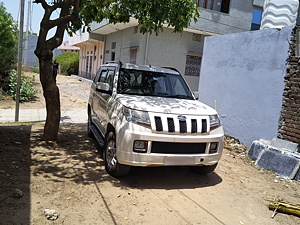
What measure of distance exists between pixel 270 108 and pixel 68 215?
527 centimetres

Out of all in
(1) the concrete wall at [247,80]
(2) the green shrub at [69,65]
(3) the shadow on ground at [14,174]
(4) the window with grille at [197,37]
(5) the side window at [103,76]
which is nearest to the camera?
(3) the shadow on ground at [14,174]

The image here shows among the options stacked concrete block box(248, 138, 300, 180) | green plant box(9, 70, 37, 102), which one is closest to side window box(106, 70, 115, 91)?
stacked concrete block box(248, 138, 300, 180)

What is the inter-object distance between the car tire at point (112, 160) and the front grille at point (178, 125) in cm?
81

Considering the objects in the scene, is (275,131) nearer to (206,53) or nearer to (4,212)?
(206,53)

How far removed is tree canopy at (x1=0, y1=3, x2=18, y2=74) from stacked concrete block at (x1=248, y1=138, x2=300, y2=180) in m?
11.7

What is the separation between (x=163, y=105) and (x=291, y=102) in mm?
3412

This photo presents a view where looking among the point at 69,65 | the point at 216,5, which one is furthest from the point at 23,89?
the point at 69,65

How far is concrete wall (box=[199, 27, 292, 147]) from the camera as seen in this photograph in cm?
682

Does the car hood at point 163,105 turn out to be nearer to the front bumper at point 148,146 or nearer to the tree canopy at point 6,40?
the front bumper at point 148,146

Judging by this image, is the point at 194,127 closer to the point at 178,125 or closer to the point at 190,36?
the point at 178,125

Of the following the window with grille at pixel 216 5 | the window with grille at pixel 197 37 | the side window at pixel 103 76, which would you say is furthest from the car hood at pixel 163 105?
the window with grille at pixel 197 37

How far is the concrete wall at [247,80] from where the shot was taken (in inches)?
268

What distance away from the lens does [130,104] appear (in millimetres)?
4473

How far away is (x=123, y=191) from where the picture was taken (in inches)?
170
